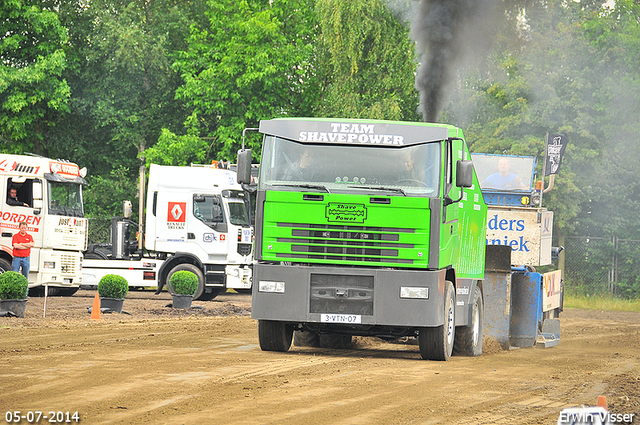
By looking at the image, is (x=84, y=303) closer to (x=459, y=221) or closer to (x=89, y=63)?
(x=459, y=221)

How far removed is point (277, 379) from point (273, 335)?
121 inches

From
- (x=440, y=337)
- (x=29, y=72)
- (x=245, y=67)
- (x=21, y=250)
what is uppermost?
(x=245, y=67)

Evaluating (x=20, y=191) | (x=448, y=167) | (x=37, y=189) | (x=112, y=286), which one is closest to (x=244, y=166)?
(x=448, y=167)

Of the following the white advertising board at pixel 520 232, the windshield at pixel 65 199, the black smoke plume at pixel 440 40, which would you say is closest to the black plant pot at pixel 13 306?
the windshield at pixel 65 199

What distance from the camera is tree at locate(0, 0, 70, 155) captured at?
1303 inches

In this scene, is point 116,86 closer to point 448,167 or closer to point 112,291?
point 112,291

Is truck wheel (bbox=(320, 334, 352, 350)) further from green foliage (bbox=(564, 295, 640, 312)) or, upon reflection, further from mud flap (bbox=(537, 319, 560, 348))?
green foliage (bbox=(564, 295, 640, 312))

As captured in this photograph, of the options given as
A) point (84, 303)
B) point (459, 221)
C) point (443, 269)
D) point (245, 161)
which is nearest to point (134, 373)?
point (245, 161)

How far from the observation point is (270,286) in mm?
12297

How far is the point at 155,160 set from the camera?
3453cm

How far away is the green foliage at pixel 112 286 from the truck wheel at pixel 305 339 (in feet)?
20.6

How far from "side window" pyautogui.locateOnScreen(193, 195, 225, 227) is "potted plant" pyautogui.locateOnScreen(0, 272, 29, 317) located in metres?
7.70

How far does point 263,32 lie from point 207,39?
422cm

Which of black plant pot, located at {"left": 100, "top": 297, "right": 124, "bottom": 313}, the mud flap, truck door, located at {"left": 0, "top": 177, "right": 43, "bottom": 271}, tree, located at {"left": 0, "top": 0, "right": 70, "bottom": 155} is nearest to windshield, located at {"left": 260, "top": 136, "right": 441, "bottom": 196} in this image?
the mud flap
